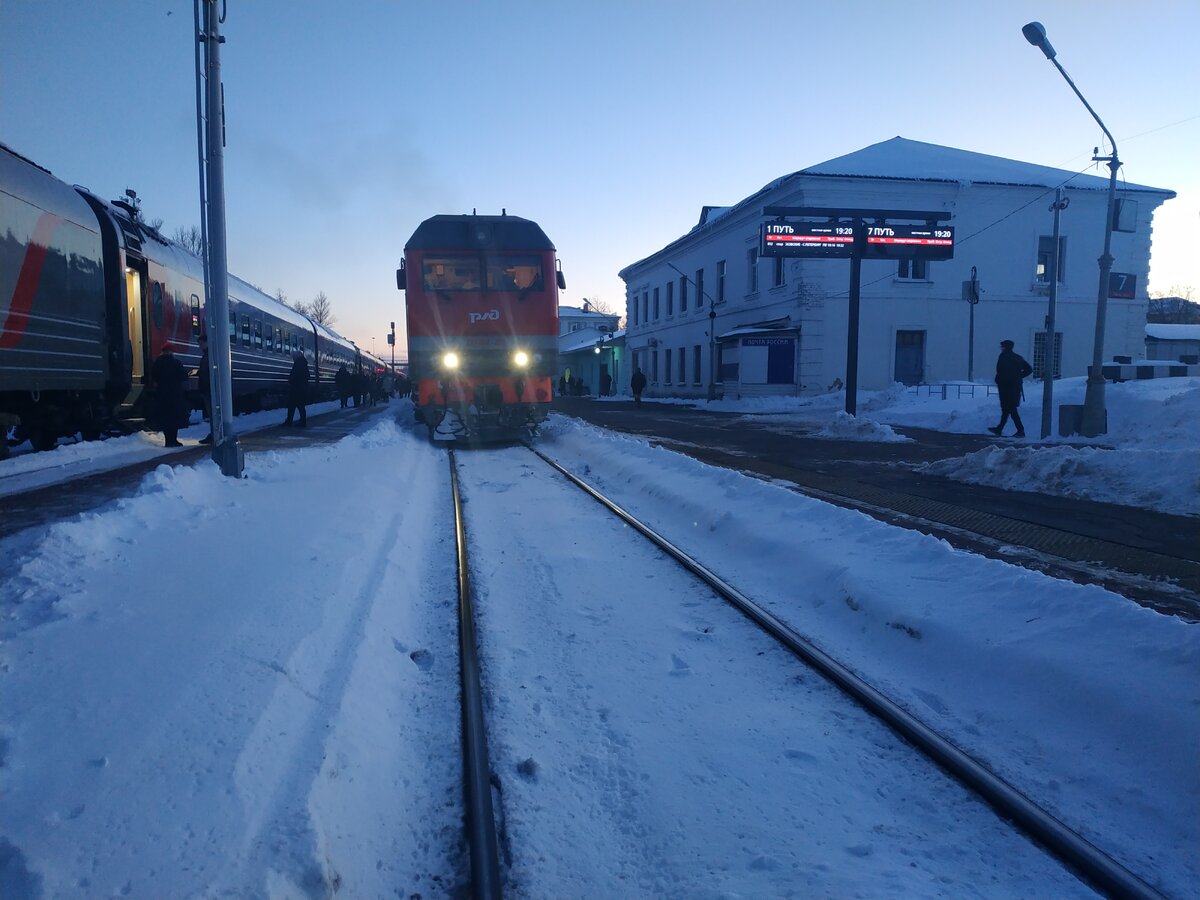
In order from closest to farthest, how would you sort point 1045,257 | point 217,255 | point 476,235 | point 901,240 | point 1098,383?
point 217,255 → point 1098,383 → point 476,235 → point 901,240 → point 1045,257

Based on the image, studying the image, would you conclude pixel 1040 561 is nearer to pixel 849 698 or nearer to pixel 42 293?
pixel 849 698

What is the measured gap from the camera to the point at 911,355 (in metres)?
33.6

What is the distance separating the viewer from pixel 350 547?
595 cm

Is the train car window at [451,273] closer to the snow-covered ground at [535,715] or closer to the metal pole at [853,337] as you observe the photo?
the snow-covered ground at [535,715]

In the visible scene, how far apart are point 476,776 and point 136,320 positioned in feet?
43.7

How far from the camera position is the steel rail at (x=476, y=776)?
240cm

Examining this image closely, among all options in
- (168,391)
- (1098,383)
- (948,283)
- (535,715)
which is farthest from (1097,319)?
(948,283)

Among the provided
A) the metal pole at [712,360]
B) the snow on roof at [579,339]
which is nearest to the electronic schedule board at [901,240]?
the metal pole at [712,360]

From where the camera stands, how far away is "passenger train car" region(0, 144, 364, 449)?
9.37 meters

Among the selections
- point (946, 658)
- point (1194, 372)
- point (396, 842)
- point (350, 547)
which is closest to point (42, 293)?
point (350, 547)

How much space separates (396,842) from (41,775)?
113 cm

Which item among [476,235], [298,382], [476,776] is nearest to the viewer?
[476,776]

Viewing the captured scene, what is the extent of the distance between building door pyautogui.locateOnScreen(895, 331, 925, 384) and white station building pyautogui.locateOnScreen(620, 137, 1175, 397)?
4cm

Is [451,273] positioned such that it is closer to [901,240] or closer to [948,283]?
[901,240]
